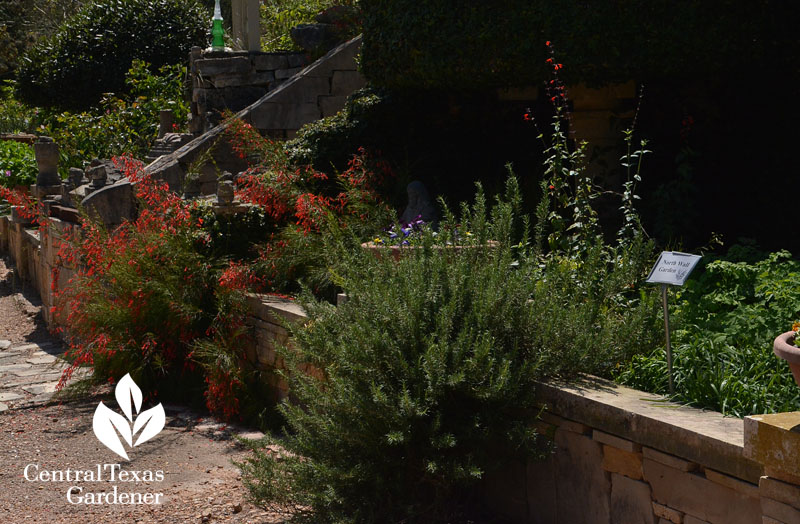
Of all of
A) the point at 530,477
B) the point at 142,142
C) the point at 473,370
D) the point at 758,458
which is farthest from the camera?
the point at 142,142

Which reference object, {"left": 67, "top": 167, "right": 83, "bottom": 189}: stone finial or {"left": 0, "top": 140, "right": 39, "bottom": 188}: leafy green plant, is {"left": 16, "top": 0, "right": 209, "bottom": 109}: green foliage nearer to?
{"left": 0, "top": 140, "right": 39, "bottom": 188}: leafy green plant

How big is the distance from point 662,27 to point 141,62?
12.0 m

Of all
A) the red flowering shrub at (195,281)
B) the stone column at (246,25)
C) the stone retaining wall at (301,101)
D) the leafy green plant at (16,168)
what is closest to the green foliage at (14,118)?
the leafy green plant at (16,168)

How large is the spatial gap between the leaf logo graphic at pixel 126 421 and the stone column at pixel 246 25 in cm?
721

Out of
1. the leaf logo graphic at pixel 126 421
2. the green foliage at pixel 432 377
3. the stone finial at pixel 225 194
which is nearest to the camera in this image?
the green foliage at pixel 432 377

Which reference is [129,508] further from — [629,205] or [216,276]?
[629,205]

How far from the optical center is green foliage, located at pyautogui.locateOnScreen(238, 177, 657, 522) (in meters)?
3.94

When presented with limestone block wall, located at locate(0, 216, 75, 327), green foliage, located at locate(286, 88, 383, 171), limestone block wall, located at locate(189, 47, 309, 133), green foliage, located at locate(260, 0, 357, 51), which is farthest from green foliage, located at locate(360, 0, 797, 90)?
green foliage, located at locate(260, 0, 357, 51)

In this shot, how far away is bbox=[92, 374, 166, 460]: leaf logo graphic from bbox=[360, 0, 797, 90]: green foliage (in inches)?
142

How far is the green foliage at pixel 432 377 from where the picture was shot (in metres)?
3.94

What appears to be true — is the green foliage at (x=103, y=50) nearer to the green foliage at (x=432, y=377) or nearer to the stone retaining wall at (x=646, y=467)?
the green foliage at (x=432, y=377)

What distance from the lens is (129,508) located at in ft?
15.9

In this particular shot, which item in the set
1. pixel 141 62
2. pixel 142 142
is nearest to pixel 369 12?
pixel 142 142

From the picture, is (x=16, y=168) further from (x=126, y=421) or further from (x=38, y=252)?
(x=126, y=421)
